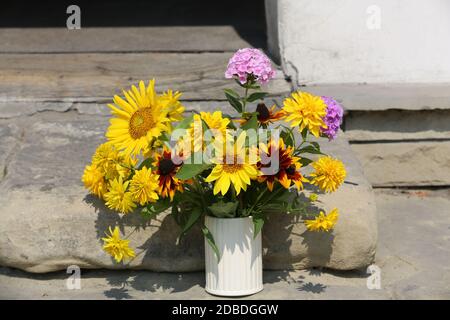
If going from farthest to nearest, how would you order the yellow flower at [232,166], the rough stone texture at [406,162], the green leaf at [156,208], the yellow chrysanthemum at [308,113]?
1. the rough stone texture at [406,162]
2. the green leaf at [156,208]
3. the yellow chrysanthemum at [308,113]
4. the yellow flower at [232,166]

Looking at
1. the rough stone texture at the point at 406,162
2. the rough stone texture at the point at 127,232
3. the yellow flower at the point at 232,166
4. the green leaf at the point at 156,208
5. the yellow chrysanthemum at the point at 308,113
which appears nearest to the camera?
the yellow flower at the point at 232,166

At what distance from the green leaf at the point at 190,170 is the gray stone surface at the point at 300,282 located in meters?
0.51

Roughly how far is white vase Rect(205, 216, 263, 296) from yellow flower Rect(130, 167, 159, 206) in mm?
247

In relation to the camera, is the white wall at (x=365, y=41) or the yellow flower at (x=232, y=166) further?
the white wall at (x=365, y=41)

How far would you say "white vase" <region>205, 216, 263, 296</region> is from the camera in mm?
3020

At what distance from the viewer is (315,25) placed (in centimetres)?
418

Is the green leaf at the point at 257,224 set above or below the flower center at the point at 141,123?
below

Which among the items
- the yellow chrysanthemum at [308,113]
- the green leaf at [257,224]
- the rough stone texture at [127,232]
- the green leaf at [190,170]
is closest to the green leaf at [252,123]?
the yellow chrysanthemum at [308,113]

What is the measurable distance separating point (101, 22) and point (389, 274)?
2.89 meters

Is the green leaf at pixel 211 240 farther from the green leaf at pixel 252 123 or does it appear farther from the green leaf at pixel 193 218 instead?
the green leaf at pixel 252 123

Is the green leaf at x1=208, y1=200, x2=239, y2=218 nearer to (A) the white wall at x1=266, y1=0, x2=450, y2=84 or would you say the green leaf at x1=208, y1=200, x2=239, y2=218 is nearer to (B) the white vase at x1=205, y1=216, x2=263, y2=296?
(B) the white vase at x1=205, y1=216, x2=263, y2=296

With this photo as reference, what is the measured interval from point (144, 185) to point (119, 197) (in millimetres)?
142

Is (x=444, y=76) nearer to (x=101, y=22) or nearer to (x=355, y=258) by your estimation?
(x=355, y=258)

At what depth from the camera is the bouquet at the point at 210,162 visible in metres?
2.88
